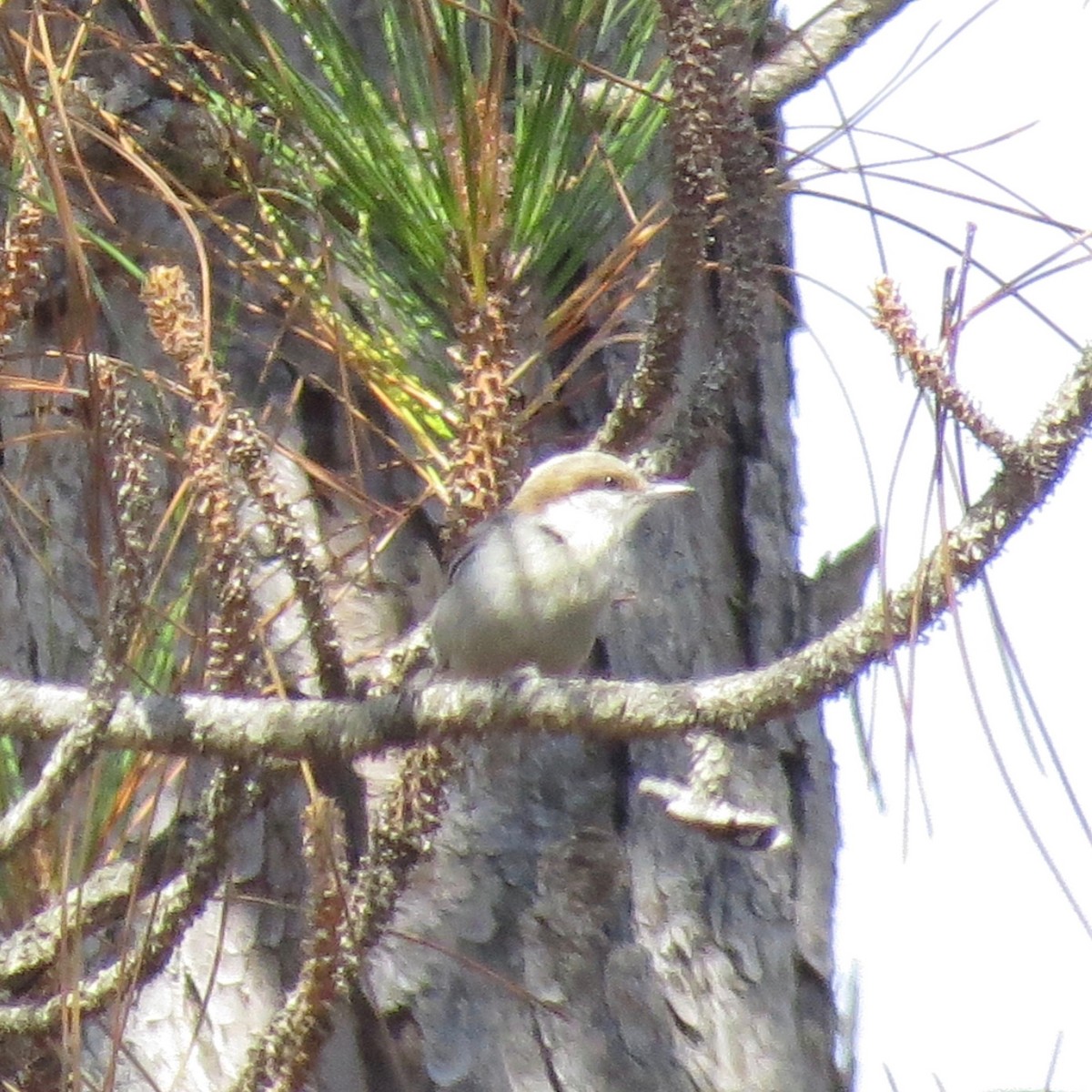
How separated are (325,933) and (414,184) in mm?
820

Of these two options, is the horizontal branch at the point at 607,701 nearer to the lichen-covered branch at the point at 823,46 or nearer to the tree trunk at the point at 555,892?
the tree trunk at the point at 555,892

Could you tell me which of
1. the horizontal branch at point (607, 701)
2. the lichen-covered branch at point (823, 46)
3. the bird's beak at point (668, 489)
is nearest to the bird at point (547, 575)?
the bird's beak at point (668, 489)

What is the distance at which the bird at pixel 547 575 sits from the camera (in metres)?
2.55

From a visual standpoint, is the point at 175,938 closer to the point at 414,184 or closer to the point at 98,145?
the point at 414,184

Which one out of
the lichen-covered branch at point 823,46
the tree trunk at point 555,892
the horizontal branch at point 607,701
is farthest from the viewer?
the lichen-covered branch at point 823,46

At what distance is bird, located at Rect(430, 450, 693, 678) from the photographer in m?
2.55

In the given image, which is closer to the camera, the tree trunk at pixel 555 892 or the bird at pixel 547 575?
the tree trunk at pixel 555 892

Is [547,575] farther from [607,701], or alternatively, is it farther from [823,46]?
[607,701]

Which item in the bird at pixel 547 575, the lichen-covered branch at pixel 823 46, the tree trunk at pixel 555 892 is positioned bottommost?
the tree trunk at pixel 555 892

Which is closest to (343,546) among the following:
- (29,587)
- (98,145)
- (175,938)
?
(29,587)

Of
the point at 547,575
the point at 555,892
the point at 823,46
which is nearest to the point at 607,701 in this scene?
the point at 555,892

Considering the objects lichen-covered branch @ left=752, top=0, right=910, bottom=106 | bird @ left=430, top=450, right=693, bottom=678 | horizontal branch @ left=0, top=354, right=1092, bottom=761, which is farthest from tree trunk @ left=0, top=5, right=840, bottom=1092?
horizontal branch @ left=0, top=354, right=1092, bottom=761

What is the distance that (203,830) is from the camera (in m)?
1.79

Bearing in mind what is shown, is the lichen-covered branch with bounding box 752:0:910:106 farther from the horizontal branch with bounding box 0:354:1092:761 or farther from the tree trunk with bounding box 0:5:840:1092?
the horizontal branch with bounding box 0:354:1092:761
